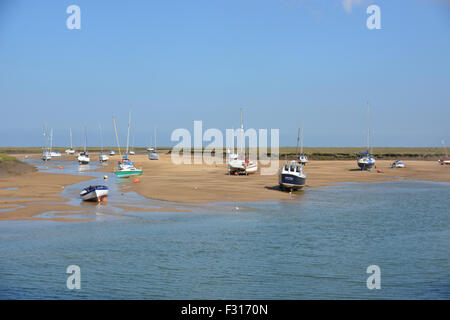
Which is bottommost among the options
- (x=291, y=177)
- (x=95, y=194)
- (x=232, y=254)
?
(x=232, y=254)

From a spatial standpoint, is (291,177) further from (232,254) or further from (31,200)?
(232,254)

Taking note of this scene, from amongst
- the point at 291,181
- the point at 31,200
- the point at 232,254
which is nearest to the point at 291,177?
the point at 291,181

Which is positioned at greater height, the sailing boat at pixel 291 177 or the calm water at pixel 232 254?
the sailing boat at pixel 291 177

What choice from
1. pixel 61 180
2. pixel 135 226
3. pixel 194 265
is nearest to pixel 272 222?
pixel 135 226

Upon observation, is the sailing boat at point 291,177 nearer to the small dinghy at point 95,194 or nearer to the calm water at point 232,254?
the calm water at point 232,254

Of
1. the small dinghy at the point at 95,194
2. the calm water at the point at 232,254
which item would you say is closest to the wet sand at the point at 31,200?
the small dinghy at the point at 95,194

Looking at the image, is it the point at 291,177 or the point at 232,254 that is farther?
the point at 291,177

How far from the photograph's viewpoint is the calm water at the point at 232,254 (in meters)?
19.0

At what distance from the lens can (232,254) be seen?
24641 mm

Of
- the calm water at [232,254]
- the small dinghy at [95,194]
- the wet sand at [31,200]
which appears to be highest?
the small dinghy at [95,194]

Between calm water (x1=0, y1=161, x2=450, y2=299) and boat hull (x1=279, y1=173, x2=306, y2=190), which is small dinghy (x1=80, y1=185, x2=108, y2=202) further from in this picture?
boat hull (x1=279, y1=173, x2=306, y2=190)

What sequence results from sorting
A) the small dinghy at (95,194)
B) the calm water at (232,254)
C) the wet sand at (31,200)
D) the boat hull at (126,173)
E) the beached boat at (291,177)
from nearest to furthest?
1. the calm water at (232,254)
2. the wet sand at (31,200)
3. the small dinghy at (95,194)
4. the beached boat at (291,177)
5. the boat hull at (126,173)
